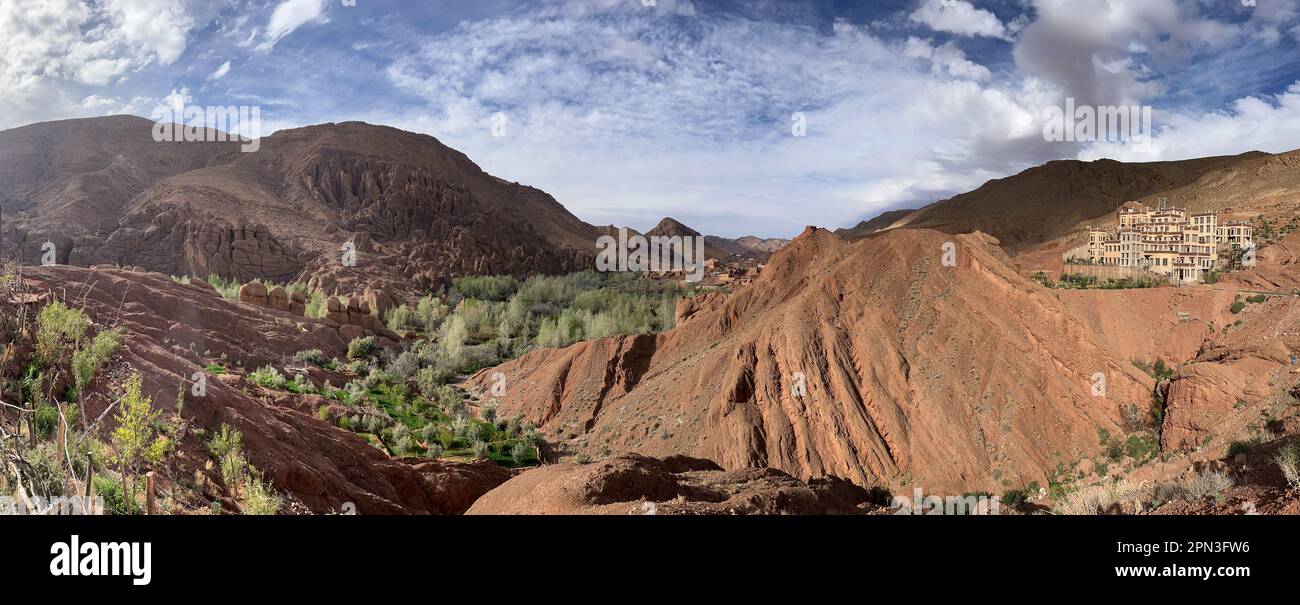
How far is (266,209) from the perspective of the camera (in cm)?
7281

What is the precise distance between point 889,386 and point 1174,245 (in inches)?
1084

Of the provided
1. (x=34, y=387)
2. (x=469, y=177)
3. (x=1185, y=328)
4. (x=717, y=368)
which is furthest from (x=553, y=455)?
(x=469, y=177)

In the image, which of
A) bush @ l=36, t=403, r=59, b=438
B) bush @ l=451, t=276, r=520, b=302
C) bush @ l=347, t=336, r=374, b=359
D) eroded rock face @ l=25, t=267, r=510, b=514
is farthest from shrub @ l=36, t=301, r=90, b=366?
bush @ l=451, t=276, r=520, b=302

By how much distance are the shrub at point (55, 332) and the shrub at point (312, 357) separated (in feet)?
54.4

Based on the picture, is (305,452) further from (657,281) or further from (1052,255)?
(657,281)

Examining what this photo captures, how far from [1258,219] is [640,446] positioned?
145 feet

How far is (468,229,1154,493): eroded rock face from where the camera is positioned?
56.0ft

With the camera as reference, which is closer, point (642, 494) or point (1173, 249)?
point (642, 494)

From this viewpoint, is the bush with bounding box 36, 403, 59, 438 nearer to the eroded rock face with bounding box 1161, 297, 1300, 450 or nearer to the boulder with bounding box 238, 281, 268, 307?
the eroded rock face with bounding box 1161, 297, 1300, 450

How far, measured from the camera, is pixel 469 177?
121562mm

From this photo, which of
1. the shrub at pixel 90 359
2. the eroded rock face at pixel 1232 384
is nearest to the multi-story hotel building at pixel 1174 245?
the eroded rock face at pixel 1232 384

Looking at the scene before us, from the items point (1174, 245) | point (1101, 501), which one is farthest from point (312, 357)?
point (1174, 245)

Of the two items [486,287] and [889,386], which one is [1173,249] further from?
[486,287]

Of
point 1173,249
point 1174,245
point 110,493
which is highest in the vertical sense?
point 1174,245
